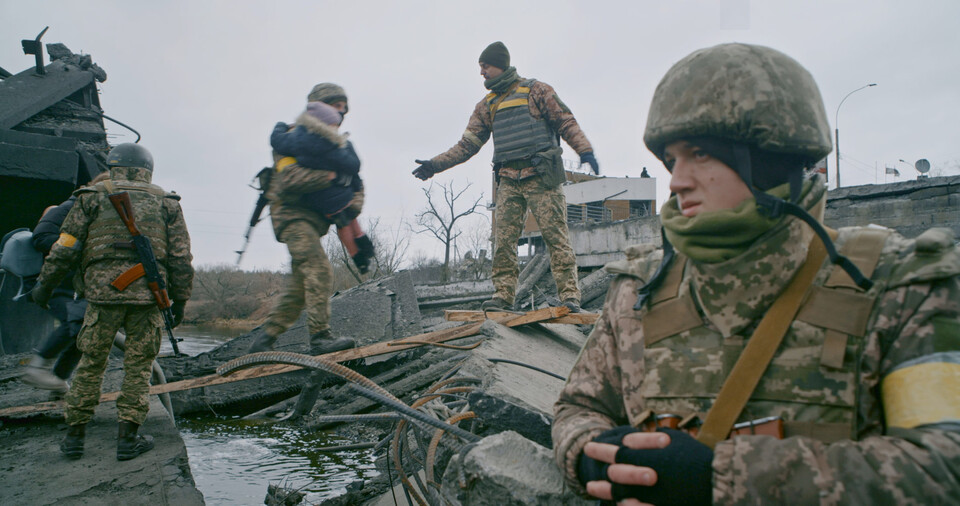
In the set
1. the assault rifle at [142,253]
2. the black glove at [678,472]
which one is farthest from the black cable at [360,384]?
the black glove at [678,472]

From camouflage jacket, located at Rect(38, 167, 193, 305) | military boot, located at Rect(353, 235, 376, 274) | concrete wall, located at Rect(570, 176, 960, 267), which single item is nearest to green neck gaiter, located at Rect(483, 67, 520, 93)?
military boot, located at Rect(353, 235, 376, 274)

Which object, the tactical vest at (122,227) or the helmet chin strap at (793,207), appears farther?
the tactical vest at (122,227)

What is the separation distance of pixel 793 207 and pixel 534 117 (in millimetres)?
3912

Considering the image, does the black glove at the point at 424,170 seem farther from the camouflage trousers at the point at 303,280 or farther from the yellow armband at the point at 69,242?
the yellow armband at the point at 69,242

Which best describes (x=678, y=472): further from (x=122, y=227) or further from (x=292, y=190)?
(x=122, y=227)

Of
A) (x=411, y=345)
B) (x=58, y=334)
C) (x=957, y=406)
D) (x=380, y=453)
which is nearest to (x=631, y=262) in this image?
(x=957, y=406)

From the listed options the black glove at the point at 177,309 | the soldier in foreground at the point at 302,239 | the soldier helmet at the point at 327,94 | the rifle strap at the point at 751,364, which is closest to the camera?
the rifle strap at the point at 751,364

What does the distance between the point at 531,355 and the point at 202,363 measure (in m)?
5.47

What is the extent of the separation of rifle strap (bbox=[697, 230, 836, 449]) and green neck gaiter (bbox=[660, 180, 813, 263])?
0.49ft

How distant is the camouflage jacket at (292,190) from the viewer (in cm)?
368

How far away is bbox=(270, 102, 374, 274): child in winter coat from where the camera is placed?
3658 mm

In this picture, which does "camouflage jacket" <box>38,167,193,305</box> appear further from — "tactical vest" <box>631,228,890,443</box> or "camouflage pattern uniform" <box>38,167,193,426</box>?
"tactical vest" <box>631,228,890,443</box>

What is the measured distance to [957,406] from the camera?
3.28ft

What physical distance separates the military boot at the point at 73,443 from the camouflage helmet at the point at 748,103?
13.4 ft
